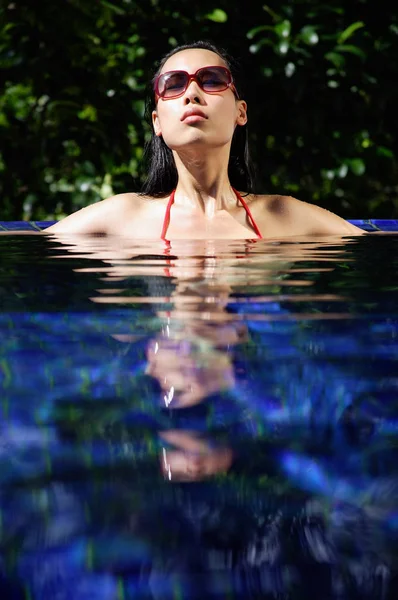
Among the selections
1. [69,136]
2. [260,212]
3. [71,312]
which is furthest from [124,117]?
[71,312]

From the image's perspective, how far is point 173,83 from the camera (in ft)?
11.1

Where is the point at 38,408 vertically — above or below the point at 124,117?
below

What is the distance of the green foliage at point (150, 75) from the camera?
4961 millimetres

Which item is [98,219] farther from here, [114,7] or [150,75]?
[114,7]

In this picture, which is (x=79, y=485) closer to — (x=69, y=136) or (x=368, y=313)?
(x=368, y=313)

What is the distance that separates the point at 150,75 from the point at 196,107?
178 centimetres

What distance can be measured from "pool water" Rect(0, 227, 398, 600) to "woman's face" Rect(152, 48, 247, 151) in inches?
85.2

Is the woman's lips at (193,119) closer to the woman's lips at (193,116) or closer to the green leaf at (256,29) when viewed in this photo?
the woman's lips at (193,116)

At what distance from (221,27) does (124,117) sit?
0.81 m

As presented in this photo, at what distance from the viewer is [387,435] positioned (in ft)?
2.09

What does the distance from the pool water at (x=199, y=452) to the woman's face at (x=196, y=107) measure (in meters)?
2.16

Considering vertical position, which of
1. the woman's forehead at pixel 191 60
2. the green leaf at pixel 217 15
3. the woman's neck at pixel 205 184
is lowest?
the woman's neck at pixel 205 184

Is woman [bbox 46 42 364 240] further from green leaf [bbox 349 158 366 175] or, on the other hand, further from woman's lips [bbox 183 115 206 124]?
green leaf [bbox 349 158 366 175]

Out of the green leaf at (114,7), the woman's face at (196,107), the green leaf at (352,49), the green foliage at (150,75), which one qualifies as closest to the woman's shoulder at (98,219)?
the woman's face at (196,107)
